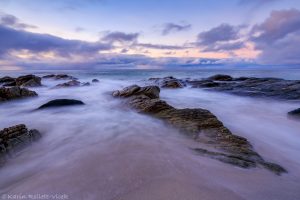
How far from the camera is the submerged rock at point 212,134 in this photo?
3328 mm

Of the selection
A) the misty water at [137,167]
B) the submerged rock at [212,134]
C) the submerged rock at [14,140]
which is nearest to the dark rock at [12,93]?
the misty water at [137,167]

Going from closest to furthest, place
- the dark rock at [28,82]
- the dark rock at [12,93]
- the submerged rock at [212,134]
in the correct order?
the submerged rock at [212,134], the dark rock at [12,93], the dark rock at [28,82]

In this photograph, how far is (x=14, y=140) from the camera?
11.9 feet

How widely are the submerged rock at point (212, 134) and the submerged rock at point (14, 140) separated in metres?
3.04

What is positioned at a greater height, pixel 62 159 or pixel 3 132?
pixel 3 132

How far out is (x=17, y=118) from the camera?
6391 millimetres

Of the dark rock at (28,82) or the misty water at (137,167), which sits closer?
the misty water at (137,167)

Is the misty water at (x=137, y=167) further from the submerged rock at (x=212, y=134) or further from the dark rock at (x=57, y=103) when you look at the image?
the dark rock at (x=57, y=103)

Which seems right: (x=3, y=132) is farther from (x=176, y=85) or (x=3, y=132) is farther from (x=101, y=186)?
(x=176, y=85)

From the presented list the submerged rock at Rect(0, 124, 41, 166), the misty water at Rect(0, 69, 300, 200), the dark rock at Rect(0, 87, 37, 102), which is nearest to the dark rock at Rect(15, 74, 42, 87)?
the dark rock at Rect(0, 87, 37, 102)

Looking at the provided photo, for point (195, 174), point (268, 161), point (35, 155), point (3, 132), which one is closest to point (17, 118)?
point (3, 132)

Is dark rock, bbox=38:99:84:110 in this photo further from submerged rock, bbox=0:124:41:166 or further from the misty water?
submerged rock, bbox=0:124:41:166

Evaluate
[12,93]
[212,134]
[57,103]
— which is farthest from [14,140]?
[12,93]

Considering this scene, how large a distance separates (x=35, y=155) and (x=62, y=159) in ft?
1.83
